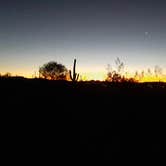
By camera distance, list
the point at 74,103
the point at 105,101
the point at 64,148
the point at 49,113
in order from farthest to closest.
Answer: the point at 105,101 < the point at 74,103 < the point at 49,113 < the point at 64,148

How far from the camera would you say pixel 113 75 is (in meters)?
24.1

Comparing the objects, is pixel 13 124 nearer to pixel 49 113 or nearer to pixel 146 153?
pixel 49 113

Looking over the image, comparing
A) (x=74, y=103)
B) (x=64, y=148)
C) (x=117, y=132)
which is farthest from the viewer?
(x=74, y=103)

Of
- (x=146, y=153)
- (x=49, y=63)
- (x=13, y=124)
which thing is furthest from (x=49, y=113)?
(x=49, y=63)

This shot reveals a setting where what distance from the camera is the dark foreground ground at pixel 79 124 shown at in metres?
9.65

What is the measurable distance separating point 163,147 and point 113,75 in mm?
13765

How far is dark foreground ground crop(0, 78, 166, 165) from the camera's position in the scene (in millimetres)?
9648

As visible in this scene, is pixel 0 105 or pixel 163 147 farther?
pixel 0 105

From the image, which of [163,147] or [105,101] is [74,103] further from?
[163,147]

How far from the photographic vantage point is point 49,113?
1270 cm

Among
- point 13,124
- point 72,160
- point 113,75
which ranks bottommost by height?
point 72,160

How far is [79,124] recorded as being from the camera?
12.1m

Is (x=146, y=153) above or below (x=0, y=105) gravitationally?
below

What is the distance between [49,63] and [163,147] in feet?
180
